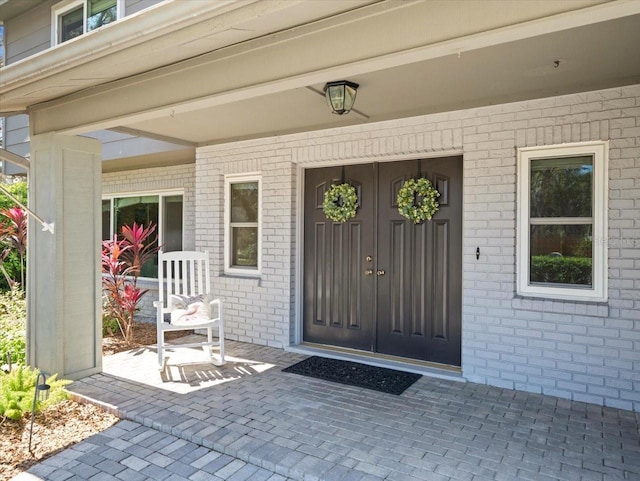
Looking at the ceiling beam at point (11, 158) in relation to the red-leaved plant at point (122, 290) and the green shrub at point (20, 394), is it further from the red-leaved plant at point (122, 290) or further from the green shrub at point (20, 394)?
the green shrub at point (20, 394)

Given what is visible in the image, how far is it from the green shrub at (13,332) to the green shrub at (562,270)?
4.67 meters

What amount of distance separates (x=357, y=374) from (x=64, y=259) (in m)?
2.81

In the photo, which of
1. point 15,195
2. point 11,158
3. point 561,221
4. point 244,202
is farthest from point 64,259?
point 15,195

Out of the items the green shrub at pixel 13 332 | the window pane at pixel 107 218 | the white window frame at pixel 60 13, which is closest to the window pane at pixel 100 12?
the white window frame at pixel 60 13

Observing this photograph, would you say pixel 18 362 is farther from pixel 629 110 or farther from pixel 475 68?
pixel 629 110

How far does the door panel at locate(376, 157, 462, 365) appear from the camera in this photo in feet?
13.7

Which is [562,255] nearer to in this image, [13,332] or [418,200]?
[418,200]

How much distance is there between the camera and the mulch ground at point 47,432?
2680 mm

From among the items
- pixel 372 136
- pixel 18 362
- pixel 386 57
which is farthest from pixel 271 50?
pixel 18 362

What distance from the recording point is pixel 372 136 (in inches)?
174

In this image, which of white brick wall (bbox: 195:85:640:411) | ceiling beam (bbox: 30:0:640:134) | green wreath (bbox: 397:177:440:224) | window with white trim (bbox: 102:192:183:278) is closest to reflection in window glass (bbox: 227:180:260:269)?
white brick wall (bbox: 195:85:640:411)

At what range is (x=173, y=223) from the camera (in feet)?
21.6

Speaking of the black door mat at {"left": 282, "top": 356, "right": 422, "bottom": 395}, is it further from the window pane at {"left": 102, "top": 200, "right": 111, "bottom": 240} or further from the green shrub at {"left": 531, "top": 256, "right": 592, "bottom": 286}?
the window pane at {"left": 102, "top": 200, "right": 111, "bottom": 240}

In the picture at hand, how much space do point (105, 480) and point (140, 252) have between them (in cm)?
392
